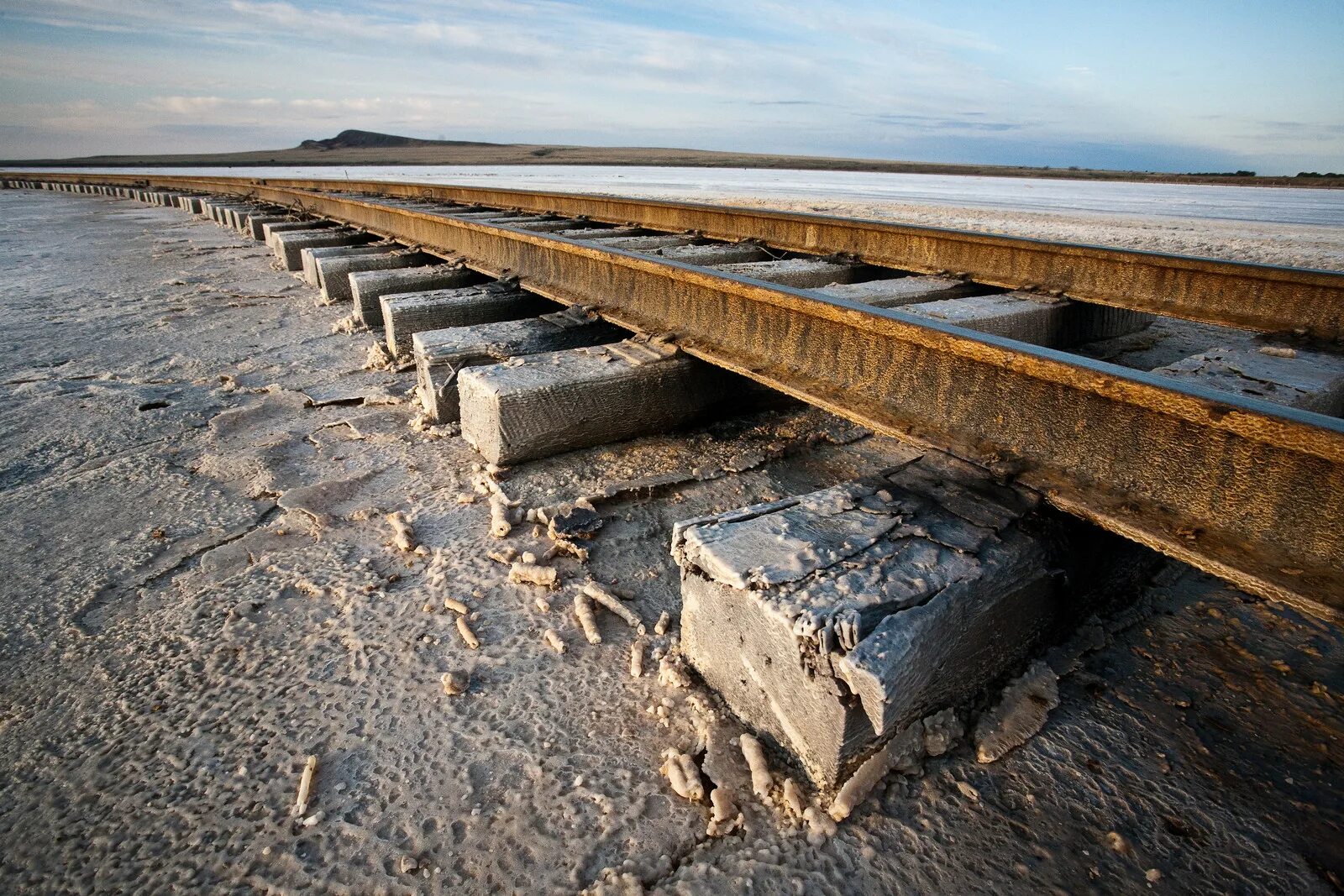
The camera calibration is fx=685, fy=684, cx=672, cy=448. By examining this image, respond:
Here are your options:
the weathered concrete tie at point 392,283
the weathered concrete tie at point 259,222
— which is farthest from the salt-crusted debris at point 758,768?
the weathered concrete tie at point 259,222

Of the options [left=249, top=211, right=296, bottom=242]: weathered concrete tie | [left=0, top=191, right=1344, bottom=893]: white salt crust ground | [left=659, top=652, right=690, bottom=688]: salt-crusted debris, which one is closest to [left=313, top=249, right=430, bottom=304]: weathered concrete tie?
[left=0, top=191, right=1344, bottom=893]: white salt crust ground

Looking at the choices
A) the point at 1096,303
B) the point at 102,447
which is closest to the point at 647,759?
the point at 102,447

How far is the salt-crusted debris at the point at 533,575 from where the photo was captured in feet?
7.07

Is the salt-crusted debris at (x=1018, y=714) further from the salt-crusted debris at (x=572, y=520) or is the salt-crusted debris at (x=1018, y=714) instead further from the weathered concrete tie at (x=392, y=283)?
the weathered concrete tie at (x=392, y=283)

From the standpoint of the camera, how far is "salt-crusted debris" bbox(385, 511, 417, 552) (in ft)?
7.75

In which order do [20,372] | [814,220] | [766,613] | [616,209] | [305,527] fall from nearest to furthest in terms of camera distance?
1. [766,613]
2. [305,527]
3. [20,372]
4. [814,220]
5. [616,209]

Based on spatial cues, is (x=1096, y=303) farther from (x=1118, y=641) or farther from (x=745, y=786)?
→ (x=745, y=786)

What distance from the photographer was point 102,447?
315cm

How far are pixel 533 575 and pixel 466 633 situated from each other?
0.30m

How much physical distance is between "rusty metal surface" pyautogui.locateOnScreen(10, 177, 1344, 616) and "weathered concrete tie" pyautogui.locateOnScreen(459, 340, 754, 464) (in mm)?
198

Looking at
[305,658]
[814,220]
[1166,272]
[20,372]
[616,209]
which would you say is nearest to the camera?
[305,658]

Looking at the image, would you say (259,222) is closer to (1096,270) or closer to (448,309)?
(448,309)

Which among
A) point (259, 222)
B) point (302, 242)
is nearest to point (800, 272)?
point (302, 242)

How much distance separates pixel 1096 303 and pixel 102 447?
5.08 meters
